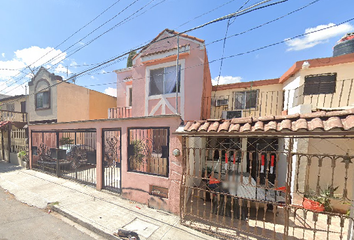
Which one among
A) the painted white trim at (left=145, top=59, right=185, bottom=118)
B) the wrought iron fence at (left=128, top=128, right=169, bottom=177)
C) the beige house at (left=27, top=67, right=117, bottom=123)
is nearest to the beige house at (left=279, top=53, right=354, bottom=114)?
the painted white trim at (left=145, top=59, right=185, bottom=118)

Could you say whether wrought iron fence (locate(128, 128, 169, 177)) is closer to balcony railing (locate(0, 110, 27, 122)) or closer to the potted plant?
the potted plant

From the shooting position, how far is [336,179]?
15.0 feet

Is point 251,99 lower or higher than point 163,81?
lower

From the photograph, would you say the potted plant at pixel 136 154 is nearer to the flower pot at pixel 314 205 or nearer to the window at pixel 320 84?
the flower pot at pixel 314 205

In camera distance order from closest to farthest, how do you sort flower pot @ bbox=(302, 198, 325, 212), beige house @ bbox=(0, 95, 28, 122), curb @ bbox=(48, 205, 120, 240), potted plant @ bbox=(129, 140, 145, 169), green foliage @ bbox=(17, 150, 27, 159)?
curb @ bbox=(48, 205, 120, 240) < flower pot @ bbox=(302, 198, 325, 212) < potted plant @ bbox=(129, 140, 145, 169) < green foliage @ bbox=(17, 150, 27, 159) < beige house @ bbox=(0, 95, 28, 122)

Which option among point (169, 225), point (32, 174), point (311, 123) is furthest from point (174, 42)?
point (32, 174)

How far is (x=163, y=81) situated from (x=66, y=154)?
6775mm

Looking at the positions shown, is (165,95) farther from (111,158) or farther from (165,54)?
(111,158)

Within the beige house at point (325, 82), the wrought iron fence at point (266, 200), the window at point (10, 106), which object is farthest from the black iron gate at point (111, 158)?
the window at point (10, 106)

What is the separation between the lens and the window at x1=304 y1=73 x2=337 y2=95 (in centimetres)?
562

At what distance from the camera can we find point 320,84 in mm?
5703

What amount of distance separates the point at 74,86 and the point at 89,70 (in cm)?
813

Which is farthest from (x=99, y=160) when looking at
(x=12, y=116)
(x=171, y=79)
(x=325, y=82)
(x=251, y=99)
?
(x=12, y=116)

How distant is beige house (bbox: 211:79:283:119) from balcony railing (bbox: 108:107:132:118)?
18.6 feet
